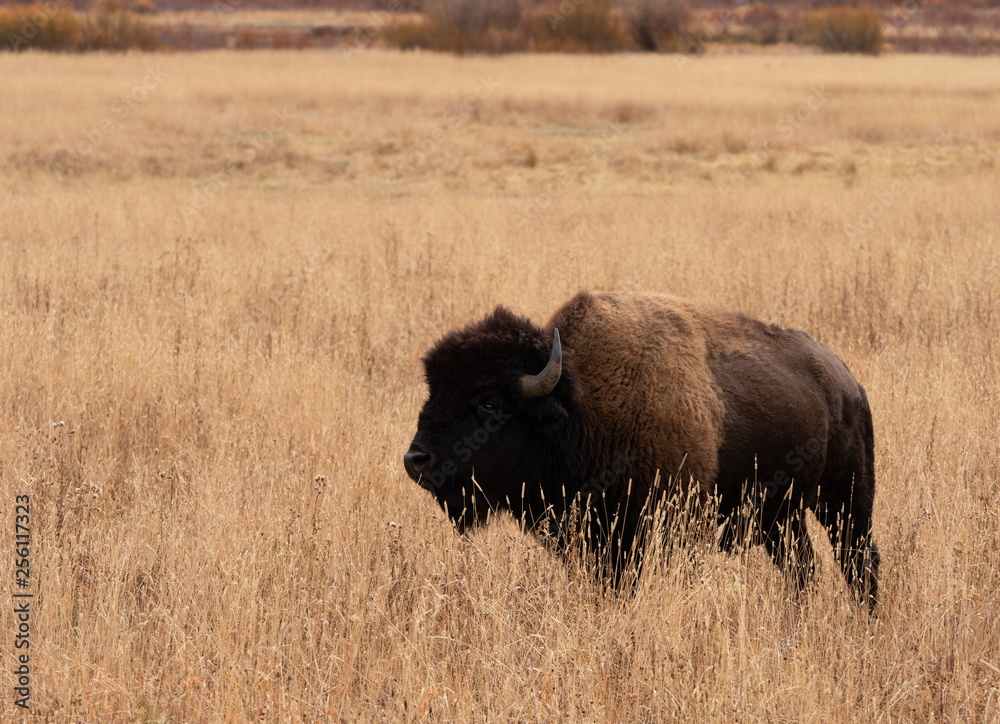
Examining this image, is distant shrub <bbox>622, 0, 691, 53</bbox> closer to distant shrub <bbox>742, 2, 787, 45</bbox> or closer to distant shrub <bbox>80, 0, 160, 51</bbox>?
distant shrub <bbox>742, 2, 787, 45</bbox>

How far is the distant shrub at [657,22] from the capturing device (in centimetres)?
5800

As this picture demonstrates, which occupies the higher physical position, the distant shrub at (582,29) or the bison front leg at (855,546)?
the distant shrub at (582,29)

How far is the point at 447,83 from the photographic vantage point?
3550 centimetres

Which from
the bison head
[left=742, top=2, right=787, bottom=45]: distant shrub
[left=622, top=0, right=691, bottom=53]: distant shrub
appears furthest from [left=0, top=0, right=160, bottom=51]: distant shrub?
the bison head

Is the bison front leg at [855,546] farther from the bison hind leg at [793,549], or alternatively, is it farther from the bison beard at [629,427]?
the bison hind leg at [793,549]

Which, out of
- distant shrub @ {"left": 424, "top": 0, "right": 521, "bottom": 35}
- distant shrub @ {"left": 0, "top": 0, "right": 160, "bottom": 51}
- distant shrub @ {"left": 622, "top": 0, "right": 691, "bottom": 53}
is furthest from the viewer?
distant shrub @ {"left": 622, "top": 0, "right": 691, "bottom": 53}

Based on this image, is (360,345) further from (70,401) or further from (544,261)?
(544,261)

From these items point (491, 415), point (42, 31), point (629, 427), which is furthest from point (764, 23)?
point (491, 415)

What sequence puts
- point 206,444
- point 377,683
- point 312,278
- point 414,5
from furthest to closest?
1. point 414,5
2. point 312,278
3. point 206,444
4. point 377,683

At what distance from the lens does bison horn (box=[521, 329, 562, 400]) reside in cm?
351

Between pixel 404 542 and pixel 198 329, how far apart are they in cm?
411

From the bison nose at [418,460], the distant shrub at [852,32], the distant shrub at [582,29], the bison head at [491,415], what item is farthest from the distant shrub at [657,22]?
the bison nose at [418,460]

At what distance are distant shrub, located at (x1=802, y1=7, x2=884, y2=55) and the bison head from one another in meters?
58.5

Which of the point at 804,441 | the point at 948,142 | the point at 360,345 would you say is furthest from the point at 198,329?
the point at 948,142
